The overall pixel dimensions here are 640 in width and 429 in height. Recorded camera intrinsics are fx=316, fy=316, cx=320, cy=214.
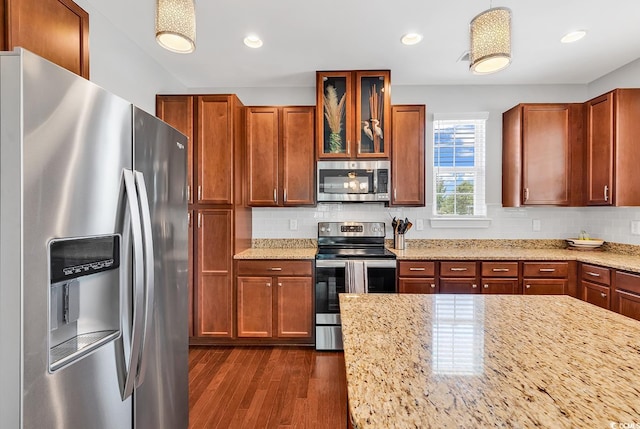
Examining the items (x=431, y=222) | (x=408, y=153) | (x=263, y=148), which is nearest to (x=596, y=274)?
(x=431, y=222)

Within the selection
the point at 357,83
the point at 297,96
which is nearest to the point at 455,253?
the point at 357,83

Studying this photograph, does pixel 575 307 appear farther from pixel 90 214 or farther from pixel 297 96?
pixel 297 96

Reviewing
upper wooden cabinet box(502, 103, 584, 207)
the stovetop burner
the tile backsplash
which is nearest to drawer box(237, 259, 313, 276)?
the stovetop burner

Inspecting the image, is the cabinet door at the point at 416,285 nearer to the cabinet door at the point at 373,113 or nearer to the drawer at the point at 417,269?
the drawer at the point at 417,269

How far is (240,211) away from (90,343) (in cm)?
232

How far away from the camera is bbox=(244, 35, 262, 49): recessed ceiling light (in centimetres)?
269

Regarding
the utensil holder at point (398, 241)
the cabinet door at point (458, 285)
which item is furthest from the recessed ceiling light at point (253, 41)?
the cabinet door at point (458, 285)

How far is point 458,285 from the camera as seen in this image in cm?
305

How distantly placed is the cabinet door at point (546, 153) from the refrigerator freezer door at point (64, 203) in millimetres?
3659

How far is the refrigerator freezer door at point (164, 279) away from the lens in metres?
1.33

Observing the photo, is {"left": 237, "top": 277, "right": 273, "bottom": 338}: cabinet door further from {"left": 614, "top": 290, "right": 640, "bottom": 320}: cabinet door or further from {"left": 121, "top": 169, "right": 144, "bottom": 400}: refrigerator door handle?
{"left": 614, "top": 290, "right": 640, "bottom": 320}: cabinet door

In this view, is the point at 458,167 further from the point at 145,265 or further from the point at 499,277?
the point at 145,265

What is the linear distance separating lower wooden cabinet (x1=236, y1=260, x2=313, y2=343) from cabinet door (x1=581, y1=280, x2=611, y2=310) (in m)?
2.55

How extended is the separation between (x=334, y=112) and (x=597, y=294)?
2947 mm
